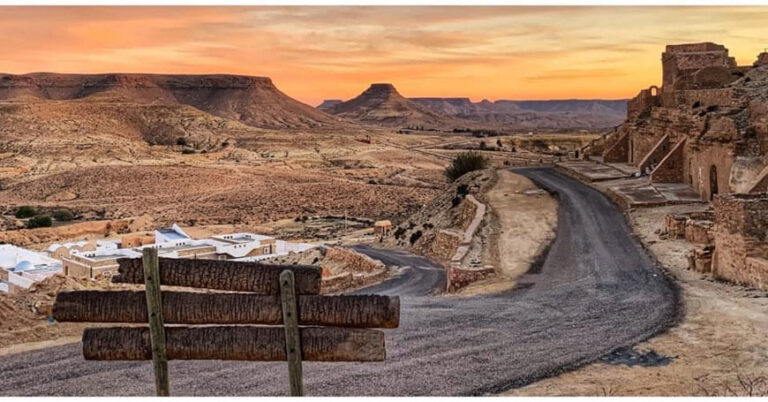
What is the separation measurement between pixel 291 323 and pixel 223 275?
0.53 m

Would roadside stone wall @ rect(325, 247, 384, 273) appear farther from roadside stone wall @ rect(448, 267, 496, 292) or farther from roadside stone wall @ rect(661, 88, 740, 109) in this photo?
roadside stone wall @ rect(661, 88, 740, 109)

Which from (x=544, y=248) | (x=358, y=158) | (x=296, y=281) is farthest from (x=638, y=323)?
(x=358, y=158)

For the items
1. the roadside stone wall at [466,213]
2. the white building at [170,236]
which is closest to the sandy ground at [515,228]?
the roadside stone wall at [466,213]

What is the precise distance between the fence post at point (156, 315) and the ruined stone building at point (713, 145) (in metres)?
11.4

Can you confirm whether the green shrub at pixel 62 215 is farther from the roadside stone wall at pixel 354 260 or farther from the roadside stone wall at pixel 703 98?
the roadside stone wall at pixel 703 98

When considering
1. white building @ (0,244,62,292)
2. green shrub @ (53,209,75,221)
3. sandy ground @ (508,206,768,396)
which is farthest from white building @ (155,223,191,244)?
sandy ground @ (508,206,768,396)

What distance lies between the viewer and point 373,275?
22.1m

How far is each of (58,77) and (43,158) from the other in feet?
333

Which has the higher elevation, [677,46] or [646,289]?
[677,46]

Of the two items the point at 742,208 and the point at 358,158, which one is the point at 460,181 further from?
the point at 358,158

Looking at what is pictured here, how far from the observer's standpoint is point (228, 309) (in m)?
4.38

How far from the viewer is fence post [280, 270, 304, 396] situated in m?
4.26

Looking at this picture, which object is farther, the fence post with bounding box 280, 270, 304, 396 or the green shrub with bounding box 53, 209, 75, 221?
the green shrub with bounding box 53, 209, 75, 221

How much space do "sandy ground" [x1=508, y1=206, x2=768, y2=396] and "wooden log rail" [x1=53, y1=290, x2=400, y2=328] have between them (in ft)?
12.1
